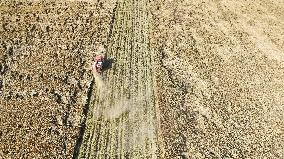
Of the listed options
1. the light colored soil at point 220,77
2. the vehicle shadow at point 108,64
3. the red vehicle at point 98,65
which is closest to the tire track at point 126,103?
the vehicle shadow at point 108,64

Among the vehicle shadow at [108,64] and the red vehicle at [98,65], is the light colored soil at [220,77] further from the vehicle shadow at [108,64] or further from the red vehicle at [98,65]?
the red vehicle at [98,65]

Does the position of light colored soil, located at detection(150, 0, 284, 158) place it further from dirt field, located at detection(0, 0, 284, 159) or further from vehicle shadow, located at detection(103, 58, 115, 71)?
vehicle shadow, located at detection(103, 58, 115, 71)

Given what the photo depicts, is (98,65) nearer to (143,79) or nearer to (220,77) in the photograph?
(143,79)

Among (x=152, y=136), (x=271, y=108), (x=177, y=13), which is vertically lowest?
(x=271, y=108)

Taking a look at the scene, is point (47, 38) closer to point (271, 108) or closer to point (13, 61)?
point (13, 61)

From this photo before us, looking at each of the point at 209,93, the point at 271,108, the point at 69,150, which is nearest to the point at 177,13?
the point at 209,93

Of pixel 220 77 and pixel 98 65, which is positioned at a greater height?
pixel 98 65

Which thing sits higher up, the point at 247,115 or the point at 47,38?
the point at 47,38

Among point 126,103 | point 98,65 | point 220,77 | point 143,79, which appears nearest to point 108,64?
point 98,65
